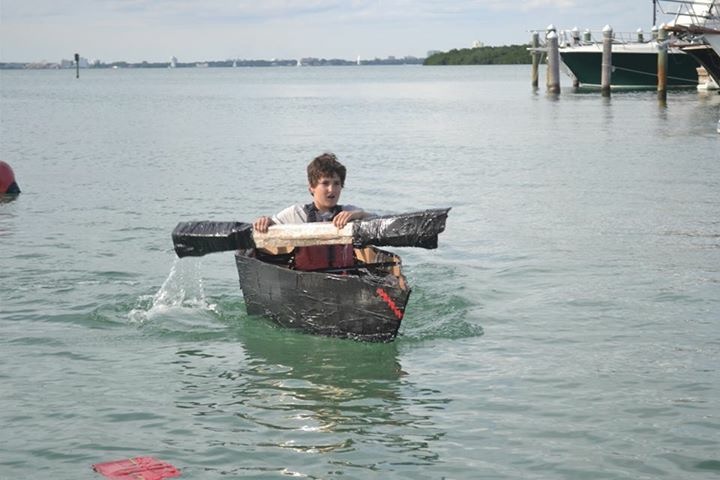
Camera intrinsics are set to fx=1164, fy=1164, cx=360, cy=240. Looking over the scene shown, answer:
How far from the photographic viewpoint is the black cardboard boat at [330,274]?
10266mm

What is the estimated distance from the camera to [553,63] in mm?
62312

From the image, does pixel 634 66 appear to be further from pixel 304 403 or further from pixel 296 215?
pixel 304 403

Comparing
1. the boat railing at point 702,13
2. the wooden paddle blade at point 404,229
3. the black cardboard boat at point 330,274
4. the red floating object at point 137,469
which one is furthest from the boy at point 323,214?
the boat railing at point 702,13

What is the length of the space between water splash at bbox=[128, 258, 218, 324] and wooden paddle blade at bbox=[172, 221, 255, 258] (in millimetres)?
1205

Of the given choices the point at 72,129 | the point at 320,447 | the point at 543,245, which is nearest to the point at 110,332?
the point at 320,447

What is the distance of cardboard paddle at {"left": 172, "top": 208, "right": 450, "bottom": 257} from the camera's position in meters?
10.2

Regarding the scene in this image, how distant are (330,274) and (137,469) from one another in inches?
127

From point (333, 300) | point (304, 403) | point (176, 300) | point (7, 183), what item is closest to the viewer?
point (304, 403)

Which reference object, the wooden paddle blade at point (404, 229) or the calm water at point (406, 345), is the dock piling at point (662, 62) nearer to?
the calm water at point (406, 345)

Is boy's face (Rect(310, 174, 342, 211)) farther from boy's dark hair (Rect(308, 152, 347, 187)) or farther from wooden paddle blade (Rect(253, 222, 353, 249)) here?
wooden paddle blade (Rect(253, 222, 353, 249))

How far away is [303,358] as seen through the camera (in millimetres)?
10516

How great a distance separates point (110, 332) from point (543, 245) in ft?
22.8

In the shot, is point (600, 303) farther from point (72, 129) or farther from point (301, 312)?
point (72, 129)

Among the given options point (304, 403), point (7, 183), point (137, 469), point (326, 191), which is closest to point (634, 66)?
point (7, 183)
